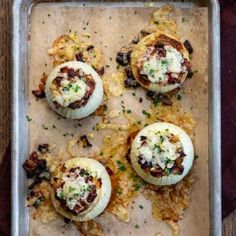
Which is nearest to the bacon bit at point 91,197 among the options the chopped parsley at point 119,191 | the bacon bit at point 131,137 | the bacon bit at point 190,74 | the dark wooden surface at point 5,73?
the chopped parsley at point 119,191

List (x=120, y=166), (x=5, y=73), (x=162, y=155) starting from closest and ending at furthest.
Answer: (x=162, y=155) < (x=120, y=166) < (x=5, y=73)

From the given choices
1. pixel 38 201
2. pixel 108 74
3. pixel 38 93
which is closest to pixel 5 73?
pixel 38 93

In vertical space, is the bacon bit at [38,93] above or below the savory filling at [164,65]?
below

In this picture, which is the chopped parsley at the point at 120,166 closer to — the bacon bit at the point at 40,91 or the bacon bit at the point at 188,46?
the bacon bit at the point at 40,91

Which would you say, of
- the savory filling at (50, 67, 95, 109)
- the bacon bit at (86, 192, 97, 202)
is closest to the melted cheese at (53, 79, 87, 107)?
the savory filling at (50, 67, 95, 109)

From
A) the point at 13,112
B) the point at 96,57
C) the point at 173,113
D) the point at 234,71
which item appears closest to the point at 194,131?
the point at 173,113

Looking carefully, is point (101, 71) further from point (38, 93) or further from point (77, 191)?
point (77, 191)

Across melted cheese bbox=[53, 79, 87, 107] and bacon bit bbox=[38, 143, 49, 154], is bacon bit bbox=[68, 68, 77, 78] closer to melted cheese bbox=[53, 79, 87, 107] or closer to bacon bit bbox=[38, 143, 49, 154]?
melted cheese bbox=[53, 79, 87, 107]
